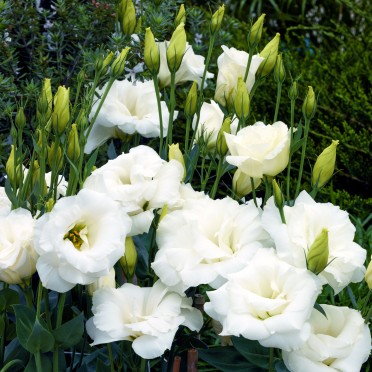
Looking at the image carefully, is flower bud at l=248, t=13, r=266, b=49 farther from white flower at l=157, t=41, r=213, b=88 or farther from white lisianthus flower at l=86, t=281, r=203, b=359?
white lisianthus flower at l=86, t=281, r=203, b=359

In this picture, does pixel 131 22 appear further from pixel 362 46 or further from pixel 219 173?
pixel 362 46

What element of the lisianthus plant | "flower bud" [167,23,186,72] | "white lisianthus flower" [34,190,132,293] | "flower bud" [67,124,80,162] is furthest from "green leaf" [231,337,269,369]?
Answer: "flower bud" [167,23,186,72]

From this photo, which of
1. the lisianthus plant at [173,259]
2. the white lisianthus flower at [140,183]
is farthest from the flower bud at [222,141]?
the white lisianthus flower at [140,183]

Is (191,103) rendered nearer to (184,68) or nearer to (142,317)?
(184,68)

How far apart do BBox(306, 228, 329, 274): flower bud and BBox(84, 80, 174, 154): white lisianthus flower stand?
0.43 m

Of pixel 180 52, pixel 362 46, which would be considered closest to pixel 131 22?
pixel 180 52

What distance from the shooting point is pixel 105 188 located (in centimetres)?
111

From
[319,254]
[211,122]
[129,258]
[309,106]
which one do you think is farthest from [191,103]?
[319,254]

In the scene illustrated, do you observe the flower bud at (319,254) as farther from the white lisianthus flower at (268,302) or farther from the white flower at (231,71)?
the white flower at (231,71)

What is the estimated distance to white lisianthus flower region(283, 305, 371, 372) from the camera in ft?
3.45

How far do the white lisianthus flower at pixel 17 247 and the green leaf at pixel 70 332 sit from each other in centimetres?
8

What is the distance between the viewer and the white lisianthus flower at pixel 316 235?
3.50 feet

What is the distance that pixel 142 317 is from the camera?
1121 millimetres

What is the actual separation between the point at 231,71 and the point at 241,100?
0.14 meters
